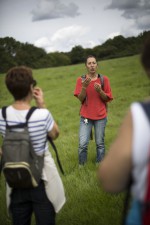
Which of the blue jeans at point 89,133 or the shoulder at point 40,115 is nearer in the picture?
the shoulder at point 40,115

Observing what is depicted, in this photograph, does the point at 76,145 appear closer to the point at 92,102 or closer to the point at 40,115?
the point at 92,102

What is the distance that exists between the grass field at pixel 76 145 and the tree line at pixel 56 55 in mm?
15908

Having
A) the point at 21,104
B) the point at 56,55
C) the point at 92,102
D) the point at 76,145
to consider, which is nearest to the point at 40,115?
the point at 21,104

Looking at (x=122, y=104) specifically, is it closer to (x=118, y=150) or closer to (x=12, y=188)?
(x=12, y=188)

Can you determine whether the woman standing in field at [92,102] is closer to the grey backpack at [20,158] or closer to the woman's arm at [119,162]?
the grey backpack at [20,158]

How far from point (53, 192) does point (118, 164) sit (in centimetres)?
182

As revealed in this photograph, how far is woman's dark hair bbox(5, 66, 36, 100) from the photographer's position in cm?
299

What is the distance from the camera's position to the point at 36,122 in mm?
2971

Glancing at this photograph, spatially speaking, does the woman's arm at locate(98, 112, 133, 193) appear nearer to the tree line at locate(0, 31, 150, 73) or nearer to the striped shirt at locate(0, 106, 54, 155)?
the striped shirt at locate(0, 106, 54, 155)

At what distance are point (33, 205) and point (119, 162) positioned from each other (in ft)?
6.26

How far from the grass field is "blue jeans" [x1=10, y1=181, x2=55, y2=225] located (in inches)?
47.6

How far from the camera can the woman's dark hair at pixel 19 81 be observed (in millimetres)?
2991

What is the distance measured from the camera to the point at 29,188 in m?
3.14

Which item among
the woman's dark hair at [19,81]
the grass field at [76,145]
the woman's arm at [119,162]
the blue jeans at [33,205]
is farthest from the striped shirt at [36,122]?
the grass field at [76,145]
